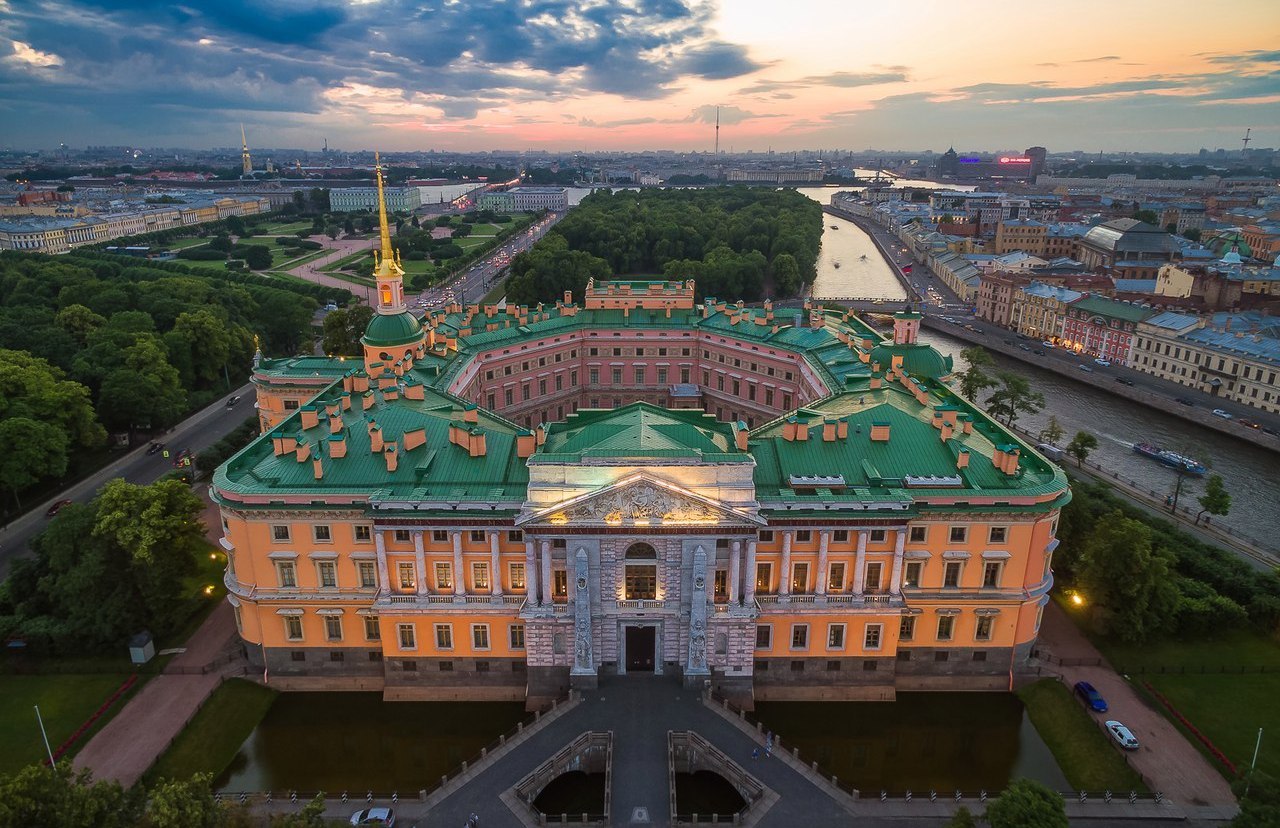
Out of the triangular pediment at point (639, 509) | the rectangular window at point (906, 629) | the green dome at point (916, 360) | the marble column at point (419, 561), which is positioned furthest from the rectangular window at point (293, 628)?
the green dome at point (916, 360)

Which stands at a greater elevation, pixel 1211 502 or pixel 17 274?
pixel 17 274

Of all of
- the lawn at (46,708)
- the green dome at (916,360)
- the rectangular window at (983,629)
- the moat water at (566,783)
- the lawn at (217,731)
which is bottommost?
the moat water at (566,783)

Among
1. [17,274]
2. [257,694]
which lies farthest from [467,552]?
[17,274]

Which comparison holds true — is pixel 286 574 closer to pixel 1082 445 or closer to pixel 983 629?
pixel 983 629

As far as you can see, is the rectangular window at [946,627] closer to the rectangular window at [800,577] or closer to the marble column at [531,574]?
the rectangular window at [800,577]

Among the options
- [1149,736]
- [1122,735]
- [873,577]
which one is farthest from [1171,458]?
[873,577]

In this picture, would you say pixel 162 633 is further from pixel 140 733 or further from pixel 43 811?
pixel 43 811

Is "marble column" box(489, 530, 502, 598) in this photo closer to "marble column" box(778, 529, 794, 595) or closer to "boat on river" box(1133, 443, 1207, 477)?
"marble column" box(778, 529, 794, 595)
